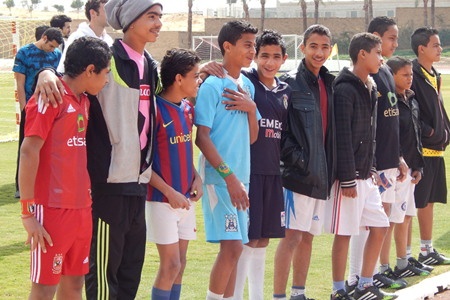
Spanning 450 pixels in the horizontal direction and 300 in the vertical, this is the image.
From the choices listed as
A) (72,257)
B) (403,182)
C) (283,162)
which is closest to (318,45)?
(283,162)

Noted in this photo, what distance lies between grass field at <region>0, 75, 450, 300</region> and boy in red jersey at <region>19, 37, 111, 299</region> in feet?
4.38

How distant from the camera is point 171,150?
3686 mm

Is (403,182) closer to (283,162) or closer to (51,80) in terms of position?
(283,162)

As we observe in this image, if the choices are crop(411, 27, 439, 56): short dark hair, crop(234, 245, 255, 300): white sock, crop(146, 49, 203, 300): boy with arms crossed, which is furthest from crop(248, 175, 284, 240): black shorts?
crop(411, 27, 439, 56): short dark hair

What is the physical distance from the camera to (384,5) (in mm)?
85375

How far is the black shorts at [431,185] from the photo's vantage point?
5.88 meters

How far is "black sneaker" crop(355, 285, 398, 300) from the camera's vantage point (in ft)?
15.4

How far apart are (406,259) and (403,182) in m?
0.76

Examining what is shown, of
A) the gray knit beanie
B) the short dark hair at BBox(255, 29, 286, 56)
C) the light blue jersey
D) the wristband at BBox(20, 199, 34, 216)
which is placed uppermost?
the gray knit beanie

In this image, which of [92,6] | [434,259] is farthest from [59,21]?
[434,259]

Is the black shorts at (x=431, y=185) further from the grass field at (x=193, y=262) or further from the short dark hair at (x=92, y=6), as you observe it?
the short dark hair at (x=92, y=6)

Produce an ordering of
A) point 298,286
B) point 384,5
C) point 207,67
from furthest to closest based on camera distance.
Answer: point 384,5 → point 298,286 → point 207,67

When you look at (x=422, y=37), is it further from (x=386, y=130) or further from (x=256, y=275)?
(x=256, y=275)

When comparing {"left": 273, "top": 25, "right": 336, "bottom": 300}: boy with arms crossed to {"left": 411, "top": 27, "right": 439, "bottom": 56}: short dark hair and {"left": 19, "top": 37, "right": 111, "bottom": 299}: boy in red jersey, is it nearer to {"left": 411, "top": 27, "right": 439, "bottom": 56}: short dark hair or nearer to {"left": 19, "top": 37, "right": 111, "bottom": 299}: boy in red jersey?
{"left": 19, "top": 37, "right": 111, "bottom": 299}: boy in red jersey
